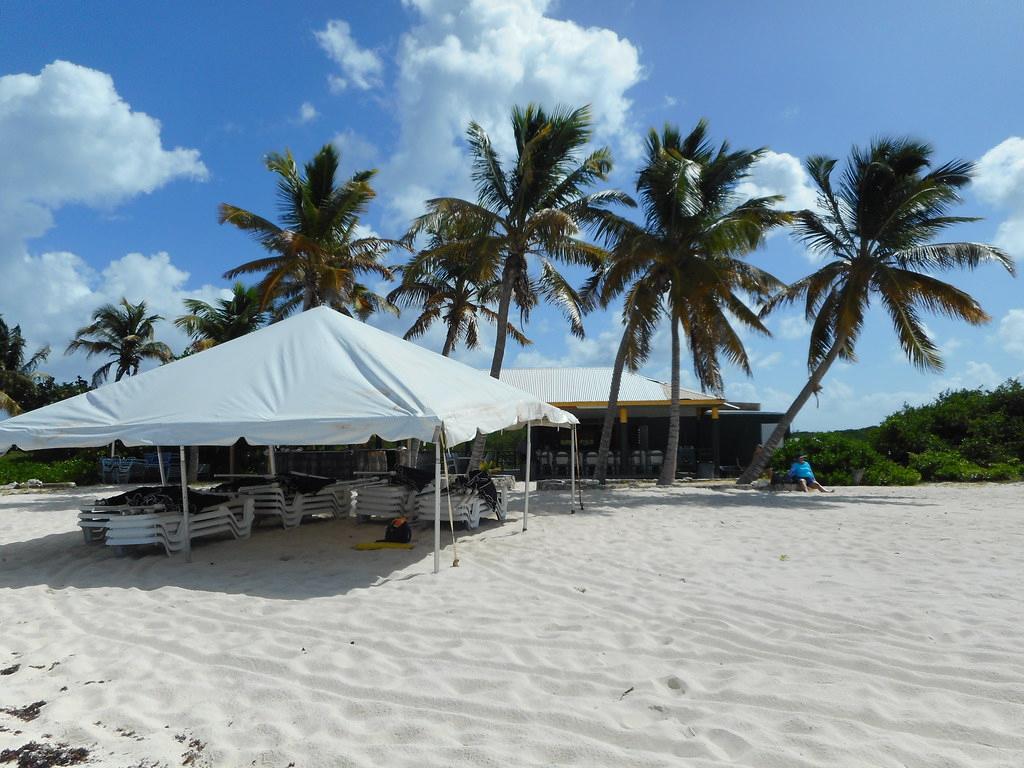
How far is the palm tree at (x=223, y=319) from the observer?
2192 cm

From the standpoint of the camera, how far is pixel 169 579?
6199mm

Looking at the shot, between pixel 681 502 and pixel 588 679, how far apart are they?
925cm

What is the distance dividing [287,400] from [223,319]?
720 inches

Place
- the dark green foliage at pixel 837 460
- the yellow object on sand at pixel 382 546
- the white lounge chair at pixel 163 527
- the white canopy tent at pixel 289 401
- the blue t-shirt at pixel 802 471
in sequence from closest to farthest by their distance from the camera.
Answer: the white canopy tent at pixel 289 401 < the white lounge chair at pixel 163 527 < the yellow object on sand at pixel 382 546 < the blue t-shirt at pixel 802 471 < the dark green foliage at pixel 837 460

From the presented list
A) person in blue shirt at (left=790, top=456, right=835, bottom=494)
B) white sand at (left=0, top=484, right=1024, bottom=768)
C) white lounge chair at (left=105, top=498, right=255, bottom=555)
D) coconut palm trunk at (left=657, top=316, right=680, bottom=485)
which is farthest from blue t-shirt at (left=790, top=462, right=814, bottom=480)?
white lounge chair at (left=105, top=498, right=255, bottom=555)

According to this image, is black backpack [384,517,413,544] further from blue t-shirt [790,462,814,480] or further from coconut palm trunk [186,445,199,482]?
coconut palm trunk [186,445,199,482]

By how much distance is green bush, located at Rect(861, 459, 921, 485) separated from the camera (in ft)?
53.7

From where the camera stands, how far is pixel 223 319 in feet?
74.9

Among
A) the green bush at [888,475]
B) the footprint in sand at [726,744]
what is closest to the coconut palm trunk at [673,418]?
the green bush at [888,475]

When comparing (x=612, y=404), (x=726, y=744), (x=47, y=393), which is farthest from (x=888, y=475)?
(x=47, y=393)

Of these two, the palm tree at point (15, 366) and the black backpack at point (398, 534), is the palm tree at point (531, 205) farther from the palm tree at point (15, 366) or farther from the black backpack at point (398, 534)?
the palm tree at point (15, 366)

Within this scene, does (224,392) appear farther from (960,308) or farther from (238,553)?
(960,308)

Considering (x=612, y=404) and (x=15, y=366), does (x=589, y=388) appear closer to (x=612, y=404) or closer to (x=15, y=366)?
(x=612, y=404)

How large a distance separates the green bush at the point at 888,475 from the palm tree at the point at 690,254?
4.40 metres
